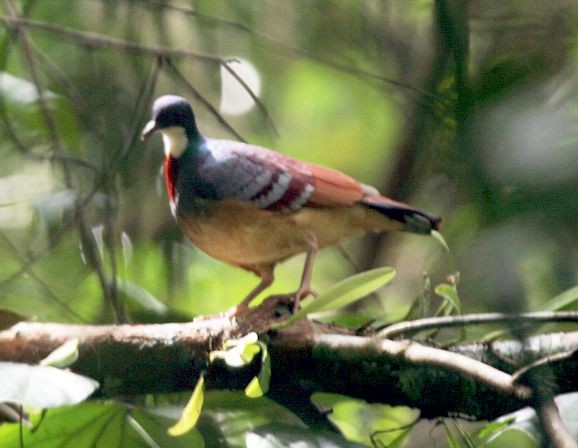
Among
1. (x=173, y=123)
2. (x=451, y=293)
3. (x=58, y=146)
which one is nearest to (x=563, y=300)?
(x=451, y=293)

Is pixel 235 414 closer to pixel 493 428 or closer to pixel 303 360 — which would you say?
pixel 303 360

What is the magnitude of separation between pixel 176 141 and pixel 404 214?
198 mm

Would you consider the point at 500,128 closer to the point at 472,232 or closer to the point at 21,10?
the point at 472,232

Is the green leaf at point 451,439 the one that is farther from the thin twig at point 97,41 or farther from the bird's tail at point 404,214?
the thin twig at point 97,41

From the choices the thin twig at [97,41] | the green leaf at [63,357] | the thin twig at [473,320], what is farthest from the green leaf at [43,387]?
the thin twig at [97,41]

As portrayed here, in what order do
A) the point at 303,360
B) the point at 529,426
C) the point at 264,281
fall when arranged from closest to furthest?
the point at 529,426, the point at 303,360, the point at 264,281

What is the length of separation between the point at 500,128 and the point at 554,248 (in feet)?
0.21

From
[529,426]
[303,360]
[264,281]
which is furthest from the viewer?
[264,281]

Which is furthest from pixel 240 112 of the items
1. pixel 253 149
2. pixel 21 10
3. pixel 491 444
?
pixel 491 444

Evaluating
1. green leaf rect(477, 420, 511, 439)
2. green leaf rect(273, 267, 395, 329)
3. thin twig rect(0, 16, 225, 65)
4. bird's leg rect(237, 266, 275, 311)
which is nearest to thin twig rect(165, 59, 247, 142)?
thin twig rect(0, 16, 225, 65)

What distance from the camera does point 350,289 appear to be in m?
0.55

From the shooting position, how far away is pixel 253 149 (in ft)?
2.23

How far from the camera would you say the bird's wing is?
66 cm

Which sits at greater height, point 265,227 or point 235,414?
point 265,227
